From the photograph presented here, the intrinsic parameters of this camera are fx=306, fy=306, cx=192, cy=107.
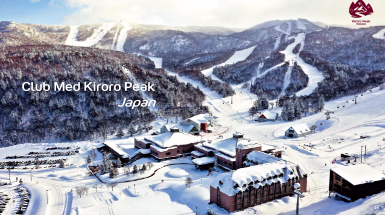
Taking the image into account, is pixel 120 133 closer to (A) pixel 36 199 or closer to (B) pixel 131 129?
(B) pixel 131 129

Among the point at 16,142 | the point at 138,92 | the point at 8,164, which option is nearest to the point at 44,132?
the point at 16,142

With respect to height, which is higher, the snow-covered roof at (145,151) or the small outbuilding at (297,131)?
the small outbuilding at (297,131)

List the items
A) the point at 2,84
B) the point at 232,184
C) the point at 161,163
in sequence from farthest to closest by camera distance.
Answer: the point at 2,84, the point at 161,163, the point at 232,184

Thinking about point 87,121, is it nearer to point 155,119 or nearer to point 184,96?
point 155,119

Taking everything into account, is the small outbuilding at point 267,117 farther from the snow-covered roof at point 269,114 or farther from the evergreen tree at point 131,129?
the evergreen tree at point 131,129

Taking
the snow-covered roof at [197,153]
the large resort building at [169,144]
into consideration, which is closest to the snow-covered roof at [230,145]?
the snow-covered roof at [197,153]
